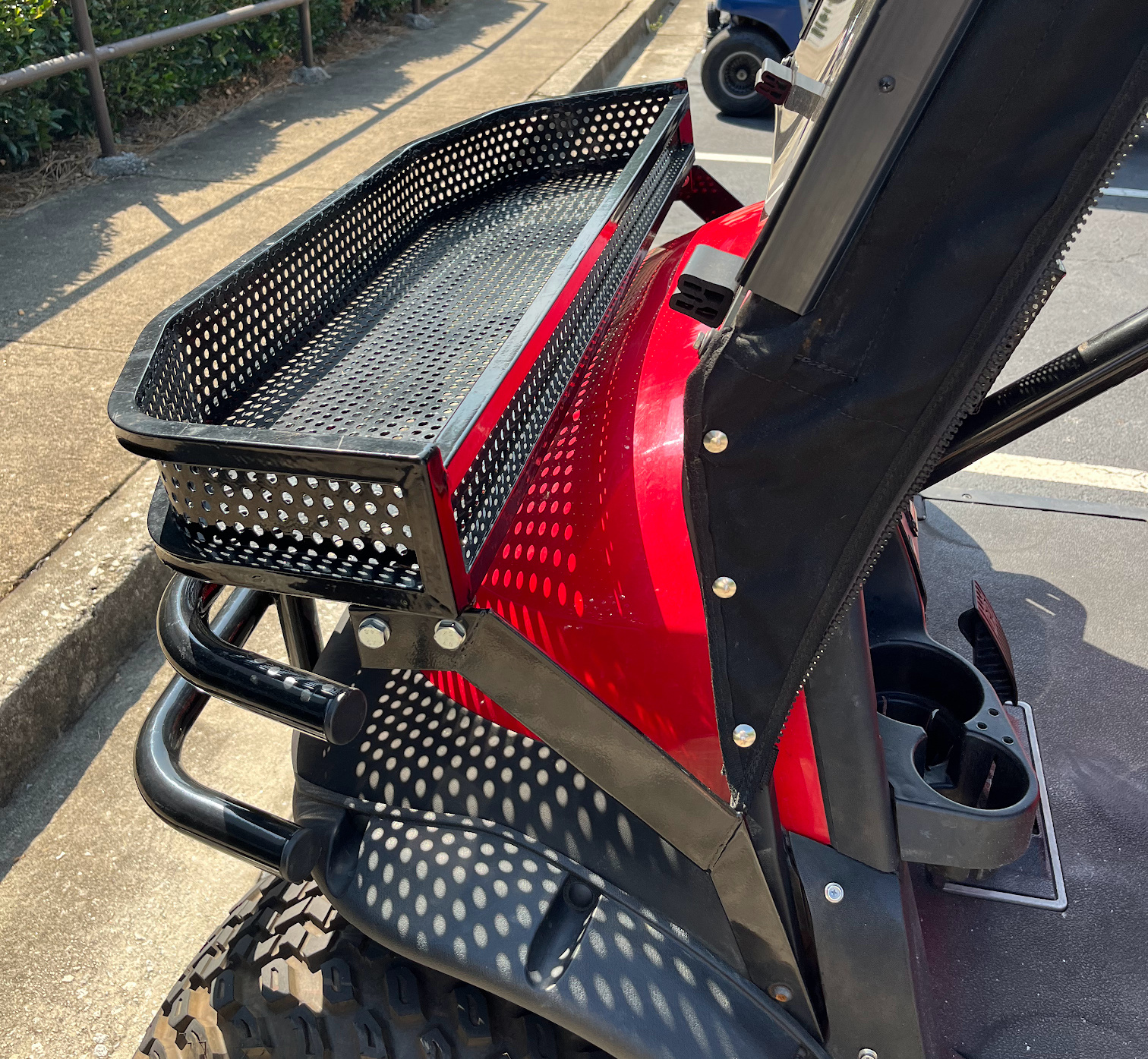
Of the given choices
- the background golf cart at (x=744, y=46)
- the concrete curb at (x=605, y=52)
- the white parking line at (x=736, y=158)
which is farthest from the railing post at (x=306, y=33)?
the white parking line at (x=736, y=158)

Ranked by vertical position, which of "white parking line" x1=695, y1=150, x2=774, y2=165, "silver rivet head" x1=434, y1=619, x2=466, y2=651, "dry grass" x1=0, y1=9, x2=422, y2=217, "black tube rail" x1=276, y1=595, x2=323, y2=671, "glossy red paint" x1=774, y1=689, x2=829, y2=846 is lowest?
"dry grass" x1=0, y1=9, x2=422, y2=217

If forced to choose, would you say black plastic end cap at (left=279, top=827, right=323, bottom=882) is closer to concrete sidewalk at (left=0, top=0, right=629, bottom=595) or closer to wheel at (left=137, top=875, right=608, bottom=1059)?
wheel at (left=137, top=875, right=608, bottom=1059)

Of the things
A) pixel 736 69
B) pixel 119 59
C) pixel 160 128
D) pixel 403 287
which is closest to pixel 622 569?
pixel 403 287

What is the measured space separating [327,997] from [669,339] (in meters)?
0.98

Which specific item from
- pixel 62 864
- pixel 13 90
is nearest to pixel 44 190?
pixel 13 90

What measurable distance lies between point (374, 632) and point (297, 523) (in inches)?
5.4

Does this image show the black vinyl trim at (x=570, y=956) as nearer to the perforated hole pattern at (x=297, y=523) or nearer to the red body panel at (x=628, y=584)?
the red body panel at (x=628, y=584)

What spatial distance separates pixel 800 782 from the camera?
1.18 metres

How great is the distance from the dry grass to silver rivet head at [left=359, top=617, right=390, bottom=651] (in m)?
4.67

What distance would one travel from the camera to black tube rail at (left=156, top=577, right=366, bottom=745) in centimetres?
105

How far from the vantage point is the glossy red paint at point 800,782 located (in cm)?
117

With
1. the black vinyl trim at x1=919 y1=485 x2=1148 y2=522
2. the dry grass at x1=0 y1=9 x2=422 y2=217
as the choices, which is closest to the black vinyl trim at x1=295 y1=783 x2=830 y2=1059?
the black vinyl trim at x1=919 y1=485 x2=1148 y2=522

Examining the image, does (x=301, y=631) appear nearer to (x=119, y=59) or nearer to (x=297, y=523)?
(x=297, y=523)

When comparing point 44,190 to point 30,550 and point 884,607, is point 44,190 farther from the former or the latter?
point 884,607
